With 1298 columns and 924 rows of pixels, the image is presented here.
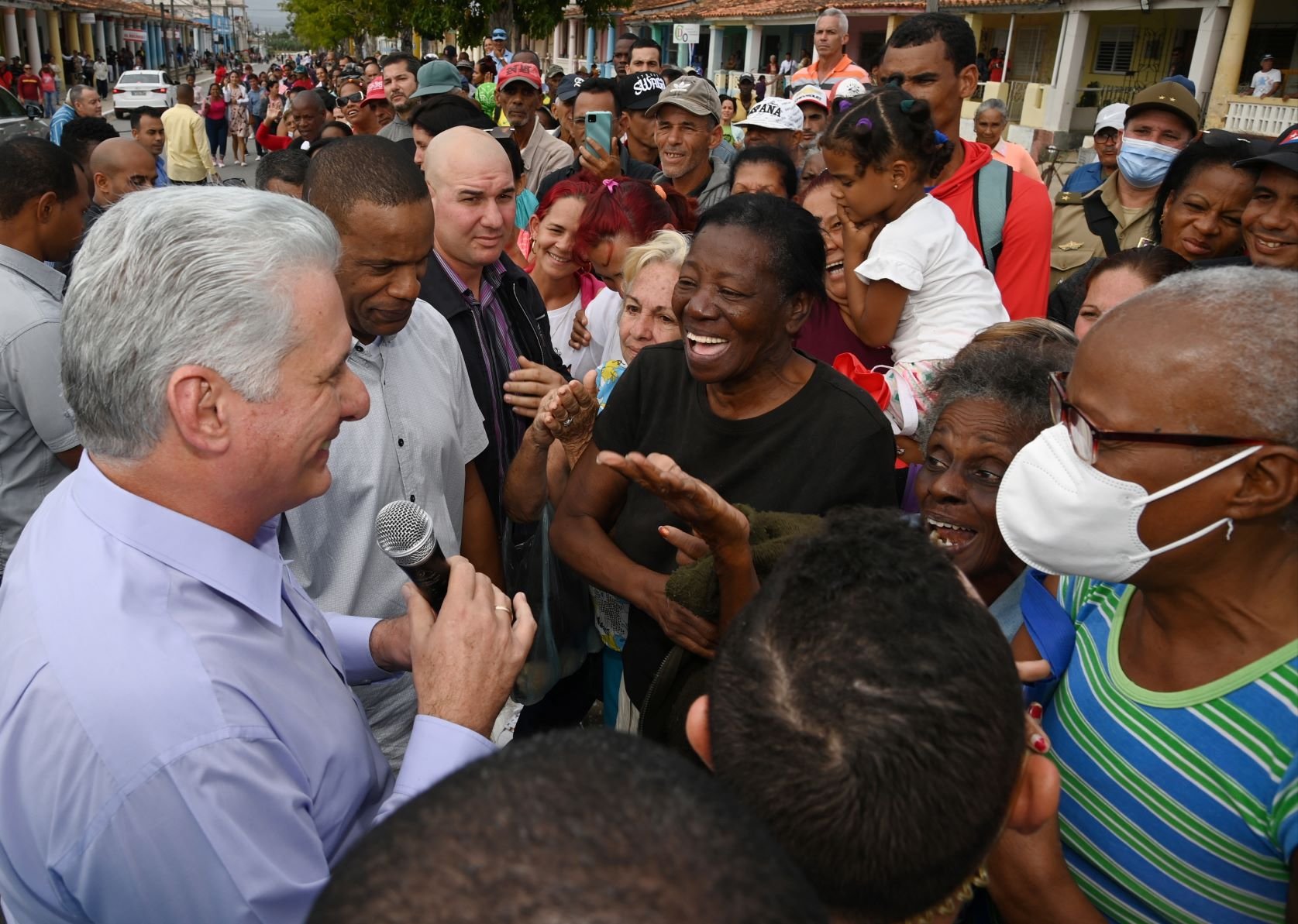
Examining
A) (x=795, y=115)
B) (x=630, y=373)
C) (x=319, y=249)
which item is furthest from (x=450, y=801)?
(x=795, y=115)

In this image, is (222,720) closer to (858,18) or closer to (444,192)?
(444,192)

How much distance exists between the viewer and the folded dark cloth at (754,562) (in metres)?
1.96

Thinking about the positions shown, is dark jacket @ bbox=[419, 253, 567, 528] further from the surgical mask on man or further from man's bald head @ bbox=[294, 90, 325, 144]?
man's bald head @ bbox=[294, 90, 325, 144]

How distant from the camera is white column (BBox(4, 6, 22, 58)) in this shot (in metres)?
44.4

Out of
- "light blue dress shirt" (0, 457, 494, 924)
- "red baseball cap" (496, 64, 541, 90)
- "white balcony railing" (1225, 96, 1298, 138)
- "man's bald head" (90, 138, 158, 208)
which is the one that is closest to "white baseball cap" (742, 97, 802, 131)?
"red baseball cap" (496, 64, 541, 90)

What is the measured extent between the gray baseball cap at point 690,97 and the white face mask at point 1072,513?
4.23m

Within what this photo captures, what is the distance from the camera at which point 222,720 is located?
4.36 feet

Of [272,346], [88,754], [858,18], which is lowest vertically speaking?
[88,754]

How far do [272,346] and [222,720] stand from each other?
606mm

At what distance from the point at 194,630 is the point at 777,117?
19.6ft

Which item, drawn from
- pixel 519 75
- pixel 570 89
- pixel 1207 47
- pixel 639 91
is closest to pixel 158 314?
pixel 639 91

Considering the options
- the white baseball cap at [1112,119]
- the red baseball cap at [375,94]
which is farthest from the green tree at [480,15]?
the white baseball cap at [1112,119]

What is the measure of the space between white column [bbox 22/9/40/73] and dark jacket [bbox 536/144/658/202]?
53.8 meters

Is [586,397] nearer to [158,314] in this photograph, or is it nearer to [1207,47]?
[158,314]
